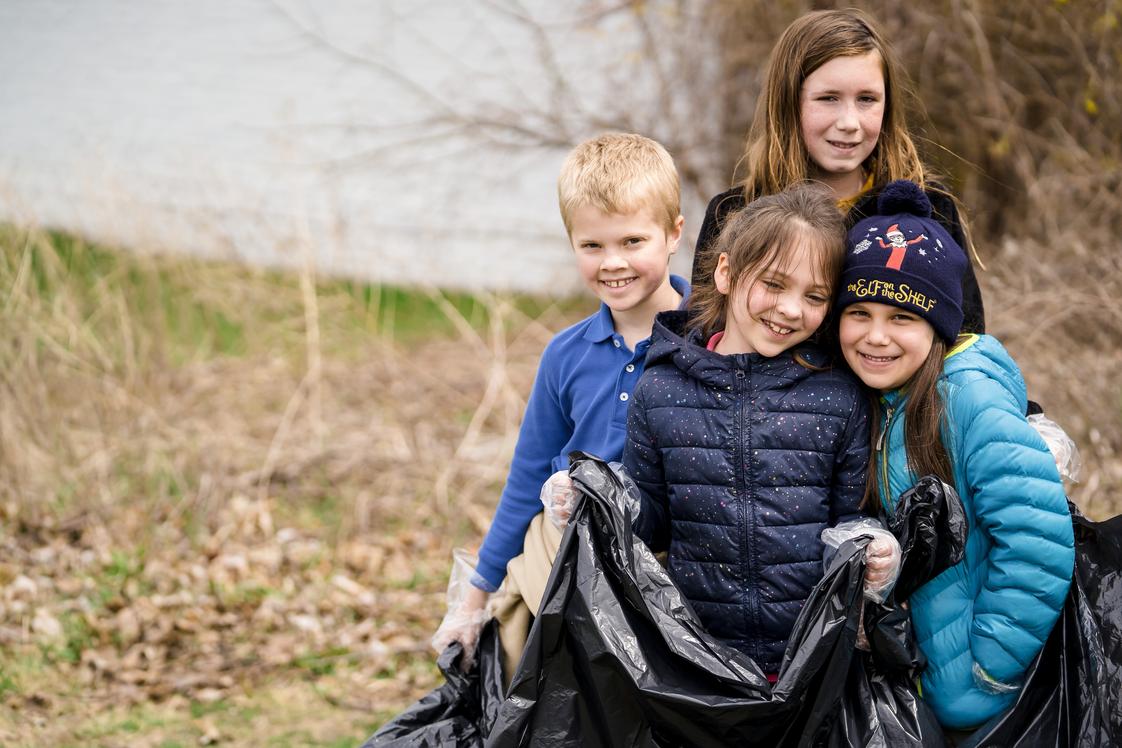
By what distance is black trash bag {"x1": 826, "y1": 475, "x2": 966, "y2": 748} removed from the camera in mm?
2336

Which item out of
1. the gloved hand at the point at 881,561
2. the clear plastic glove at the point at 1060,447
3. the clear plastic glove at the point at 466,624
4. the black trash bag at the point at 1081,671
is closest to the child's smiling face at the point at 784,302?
the gloved hand at the point at 881,561

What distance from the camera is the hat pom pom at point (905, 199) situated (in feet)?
8.34

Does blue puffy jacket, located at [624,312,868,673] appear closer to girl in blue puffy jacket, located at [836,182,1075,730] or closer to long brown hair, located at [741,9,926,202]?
girl in blue puffy jacket, located at [836,182,1075,730]

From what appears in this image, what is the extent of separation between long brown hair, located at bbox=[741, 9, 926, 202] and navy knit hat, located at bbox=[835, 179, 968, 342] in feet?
1.13

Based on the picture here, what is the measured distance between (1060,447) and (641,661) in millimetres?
1185

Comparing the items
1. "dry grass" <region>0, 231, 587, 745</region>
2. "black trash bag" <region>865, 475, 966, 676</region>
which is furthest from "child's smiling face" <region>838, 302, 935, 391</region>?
"dry grass" <region>0, 231, 587, 745</region>

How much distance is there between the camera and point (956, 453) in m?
2.44

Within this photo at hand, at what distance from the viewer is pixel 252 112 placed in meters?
9.48

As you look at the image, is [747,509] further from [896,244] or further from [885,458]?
[896,244]

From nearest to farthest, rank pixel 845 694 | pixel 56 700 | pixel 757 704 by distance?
pixel 757 704, pixel 845 694, pixel 56 700

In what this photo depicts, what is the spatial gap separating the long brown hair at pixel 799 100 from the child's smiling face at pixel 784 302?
0.45 meters

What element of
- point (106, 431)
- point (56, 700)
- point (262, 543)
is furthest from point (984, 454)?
point (106, 431)

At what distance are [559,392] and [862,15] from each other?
49.2 inches

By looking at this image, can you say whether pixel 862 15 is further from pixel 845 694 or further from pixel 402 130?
pixel 402 130
